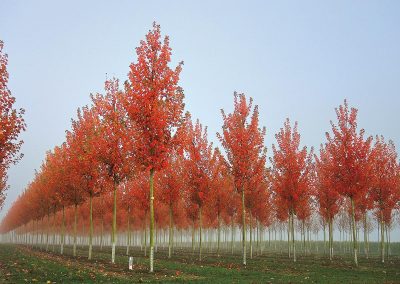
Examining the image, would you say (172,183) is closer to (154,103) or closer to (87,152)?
(87,152)

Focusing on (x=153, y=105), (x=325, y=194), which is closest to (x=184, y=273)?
(x=153, y=105)

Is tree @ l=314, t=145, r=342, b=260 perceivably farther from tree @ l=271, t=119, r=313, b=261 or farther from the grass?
the grass

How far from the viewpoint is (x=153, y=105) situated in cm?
2177

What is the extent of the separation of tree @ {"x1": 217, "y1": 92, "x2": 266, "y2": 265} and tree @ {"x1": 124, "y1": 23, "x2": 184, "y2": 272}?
390 inches

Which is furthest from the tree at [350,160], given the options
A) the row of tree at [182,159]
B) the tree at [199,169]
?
the tree at [199,169]

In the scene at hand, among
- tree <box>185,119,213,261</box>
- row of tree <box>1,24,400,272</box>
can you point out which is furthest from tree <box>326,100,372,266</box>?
tree <box>185,119,213,261</box>

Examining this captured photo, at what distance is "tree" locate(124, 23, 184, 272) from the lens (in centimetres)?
2180

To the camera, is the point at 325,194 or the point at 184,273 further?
the point at 325,194

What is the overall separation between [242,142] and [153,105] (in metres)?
11.8

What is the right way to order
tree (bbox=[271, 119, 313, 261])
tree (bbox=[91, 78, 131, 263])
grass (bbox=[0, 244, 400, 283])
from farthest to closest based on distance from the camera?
tree (bbox=[271, 119, 313, 261])
tree (bbox=[91, 78, 131, 263])
grass (bbox=[0, 244, 400, 283])

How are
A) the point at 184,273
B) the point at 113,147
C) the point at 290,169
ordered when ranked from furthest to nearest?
the point at 290,169 < the point at 113,147 < the point at 184,273

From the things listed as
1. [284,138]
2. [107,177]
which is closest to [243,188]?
[284,138]

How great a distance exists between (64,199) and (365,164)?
2986cm

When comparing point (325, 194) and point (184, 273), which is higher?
point (325, 194)
